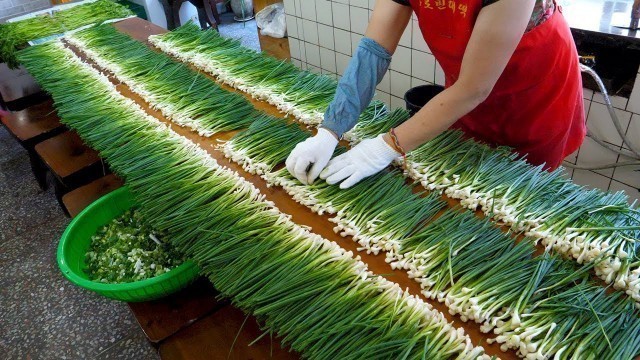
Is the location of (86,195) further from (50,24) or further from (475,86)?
(50,24)

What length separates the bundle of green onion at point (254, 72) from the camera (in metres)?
2.12

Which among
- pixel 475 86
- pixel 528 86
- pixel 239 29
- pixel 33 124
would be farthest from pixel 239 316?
pixel 239 29

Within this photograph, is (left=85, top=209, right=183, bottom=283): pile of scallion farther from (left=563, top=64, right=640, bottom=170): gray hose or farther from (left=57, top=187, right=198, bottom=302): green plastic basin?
(left=563, top=64, right=640, bottom=170): gray hose

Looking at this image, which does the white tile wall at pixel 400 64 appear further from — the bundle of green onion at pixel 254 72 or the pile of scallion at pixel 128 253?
the pile of scallion at pixel 128 253

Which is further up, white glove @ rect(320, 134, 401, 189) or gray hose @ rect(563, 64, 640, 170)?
white glove @ rect(320, 134, 401, 189)

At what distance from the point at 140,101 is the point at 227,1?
487 centimetres

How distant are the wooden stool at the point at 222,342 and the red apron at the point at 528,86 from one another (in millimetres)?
1189

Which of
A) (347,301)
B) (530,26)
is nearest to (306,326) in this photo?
(347,301)

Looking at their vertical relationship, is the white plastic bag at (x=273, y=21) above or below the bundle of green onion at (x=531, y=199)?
below

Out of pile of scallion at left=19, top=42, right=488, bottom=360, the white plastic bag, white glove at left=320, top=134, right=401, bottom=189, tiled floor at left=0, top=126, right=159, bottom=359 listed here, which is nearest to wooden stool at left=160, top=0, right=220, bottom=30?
the white plastic bag

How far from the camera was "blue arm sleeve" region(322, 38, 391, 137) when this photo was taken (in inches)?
67.9

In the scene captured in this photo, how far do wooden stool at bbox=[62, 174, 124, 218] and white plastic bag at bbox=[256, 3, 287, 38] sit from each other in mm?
2719

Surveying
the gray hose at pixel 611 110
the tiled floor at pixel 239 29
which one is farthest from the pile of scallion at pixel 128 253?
the tiled floor at pixel 239 29

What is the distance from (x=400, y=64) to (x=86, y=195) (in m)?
2.27
